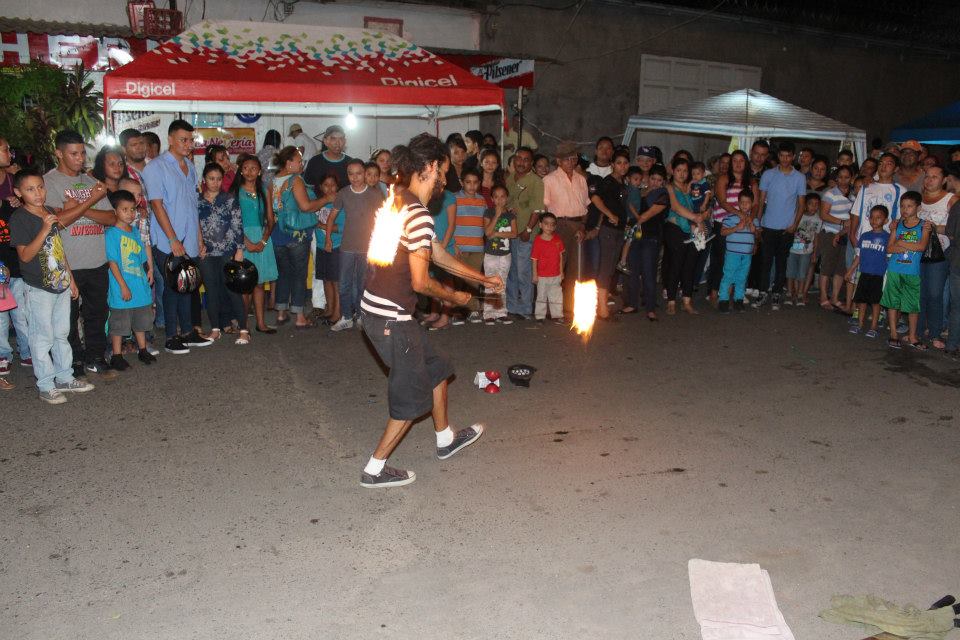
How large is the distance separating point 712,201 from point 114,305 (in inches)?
273

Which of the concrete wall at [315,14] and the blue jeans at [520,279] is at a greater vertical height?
the concrete wall at [315,14]

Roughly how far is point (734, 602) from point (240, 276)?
562 cm

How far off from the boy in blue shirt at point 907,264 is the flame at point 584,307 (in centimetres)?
312

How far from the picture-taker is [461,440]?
528 centimetres

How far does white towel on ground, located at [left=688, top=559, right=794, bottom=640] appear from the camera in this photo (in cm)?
345

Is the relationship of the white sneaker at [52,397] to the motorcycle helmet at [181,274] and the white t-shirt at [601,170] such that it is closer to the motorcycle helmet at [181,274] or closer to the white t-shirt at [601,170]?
the motorcycle helmet at [181,274]

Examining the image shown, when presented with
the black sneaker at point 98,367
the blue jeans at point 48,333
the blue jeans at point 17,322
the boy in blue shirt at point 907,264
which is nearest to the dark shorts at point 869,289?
the boy in blue shirt at point 907,264

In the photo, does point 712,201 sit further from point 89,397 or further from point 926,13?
point 926,13

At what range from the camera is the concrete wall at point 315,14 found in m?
11.1

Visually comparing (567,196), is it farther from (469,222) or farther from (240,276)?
(240,276)

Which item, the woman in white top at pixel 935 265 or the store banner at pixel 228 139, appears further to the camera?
the store banner at pixel 228 139

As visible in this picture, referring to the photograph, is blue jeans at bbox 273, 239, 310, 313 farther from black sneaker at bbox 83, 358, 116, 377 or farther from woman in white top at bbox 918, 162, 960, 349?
woman in white top at bbox 918, 162, 960, 349

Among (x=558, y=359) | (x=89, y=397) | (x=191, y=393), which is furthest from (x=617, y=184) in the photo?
(x=89, y=397)

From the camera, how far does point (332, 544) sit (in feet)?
13.5
